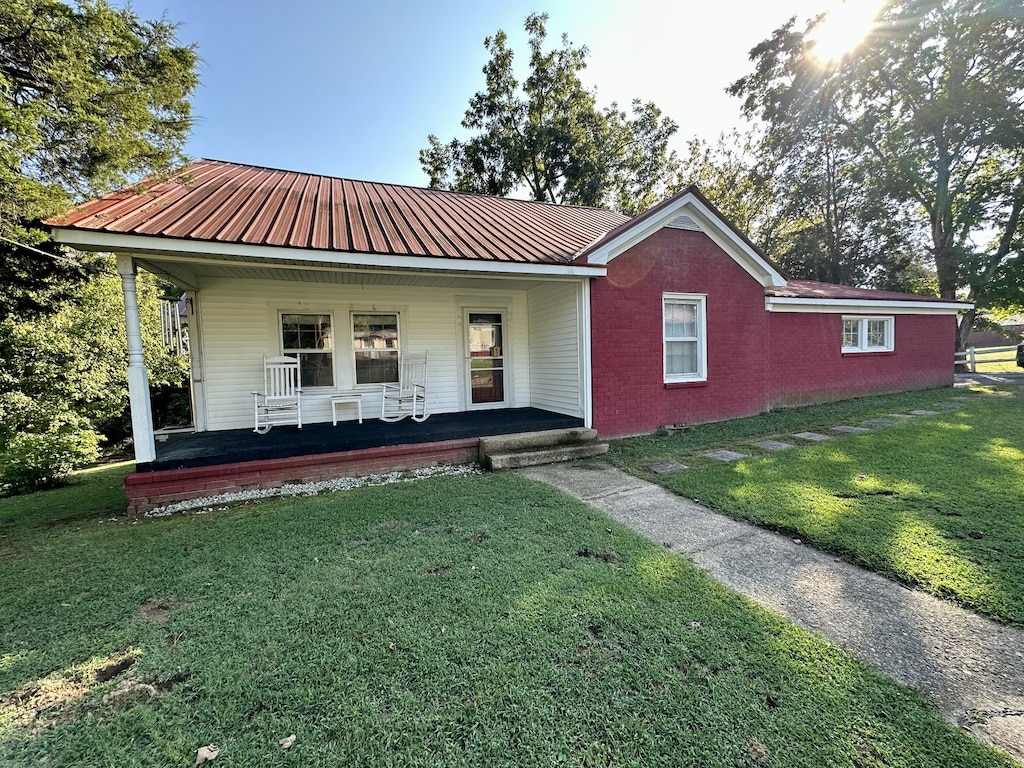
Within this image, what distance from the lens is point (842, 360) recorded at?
10109 mm

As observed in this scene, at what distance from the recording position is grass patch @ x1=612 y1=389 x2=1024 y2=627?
286cm

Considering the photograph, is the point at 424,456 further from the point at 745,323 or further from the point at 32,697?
the point at 745,323

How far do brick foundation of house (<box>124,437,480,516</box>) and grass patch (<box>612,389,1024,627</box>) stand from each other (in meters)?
2.61

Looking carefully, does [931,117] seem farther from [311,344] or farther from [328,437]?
[328,437]

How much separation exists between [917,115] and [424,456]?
25.7 meters

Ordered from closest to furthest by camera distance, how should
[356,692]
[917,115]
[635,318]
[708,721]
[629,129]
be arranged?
[708,721] → [356,692] → [635,318] → [917,115] → [629,129]

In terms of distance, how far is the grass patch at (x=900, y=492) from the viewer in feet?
9.39

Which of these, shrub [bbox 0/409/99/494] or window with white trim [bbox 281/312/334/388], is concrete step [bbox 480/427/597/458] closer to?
window with white trim [bbox 281/312/334/388]

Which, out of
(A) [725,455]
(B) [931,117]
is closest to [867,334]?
(A) [725,455]

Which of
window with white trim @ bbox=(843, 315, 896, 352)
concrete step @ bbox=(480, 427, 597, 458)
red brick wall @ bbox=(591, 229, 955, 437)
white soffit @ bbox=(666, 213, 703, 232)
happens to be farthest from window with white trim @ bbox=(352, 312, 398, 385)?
window with white trim @ bbox=(843, 315, 896, 352)

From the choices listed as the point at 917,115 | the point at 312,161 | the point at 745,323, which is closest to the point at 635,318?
the point at 745,323

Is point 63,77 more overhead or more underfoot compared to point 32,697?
more overhead

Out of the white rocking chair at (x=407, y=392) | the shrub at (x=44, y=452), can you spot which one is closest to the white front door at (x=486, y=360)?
the white rocking chair at (x=407, y=392)

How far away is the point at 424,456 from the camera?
5887mm
